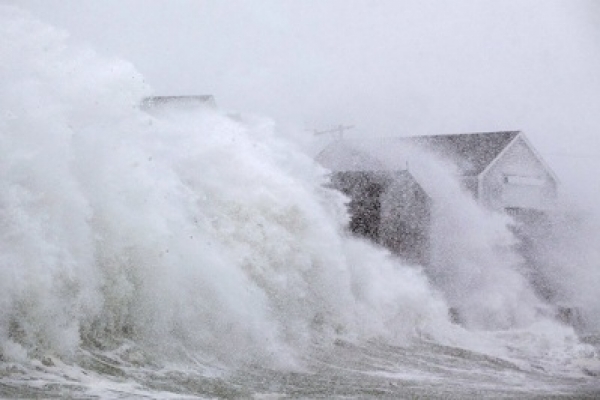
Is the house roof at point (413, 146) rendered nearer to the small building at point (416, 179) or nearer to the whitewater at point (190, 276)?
the small building at point (416, 179)

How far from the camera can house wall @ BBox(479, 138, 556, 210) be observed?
22938 mm

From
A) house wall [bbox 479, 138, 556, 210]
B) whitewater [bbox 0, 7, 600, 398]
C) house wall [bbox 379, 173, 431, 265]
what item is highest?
house wall [bbox 479, 138, 556, 210]

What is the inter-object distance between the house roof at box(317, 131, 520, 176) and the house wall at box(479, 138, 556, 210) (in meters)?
0.37

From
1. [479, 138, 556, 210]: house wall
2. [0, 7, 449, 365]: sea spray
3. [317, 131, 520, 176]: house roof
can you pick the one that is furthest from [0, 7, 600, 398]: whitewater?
[479, 138, 556, 210]: house wall

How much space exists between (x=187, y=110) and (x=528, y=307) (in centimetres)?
850

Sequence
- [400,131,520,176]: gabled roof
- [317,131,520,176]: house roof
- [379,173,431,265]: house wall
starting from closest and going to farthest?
[379,173,431,265]: house wall < [317,131,520,176]: house roof < [400,131,520,176]: gabled roof

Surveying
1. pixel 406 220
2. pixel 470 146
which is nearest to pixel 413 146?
pixel 470 146

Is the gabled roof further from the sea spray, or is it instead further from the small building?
the sea spray

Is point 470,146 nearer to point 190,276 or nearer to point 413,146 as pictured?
point 413,146

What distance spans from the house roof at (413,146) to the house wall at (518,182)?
0.37 meters

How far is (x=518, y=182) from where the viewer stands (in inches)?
944

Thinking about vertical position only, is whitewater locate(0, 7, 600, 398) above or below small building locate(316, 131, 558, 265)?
below

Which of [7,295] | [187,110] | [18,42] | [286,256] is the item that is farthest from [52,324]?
[187,110]

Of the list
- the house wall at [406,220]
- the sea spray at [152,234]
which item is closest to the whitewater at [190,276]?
the sea spray at [152,234]
